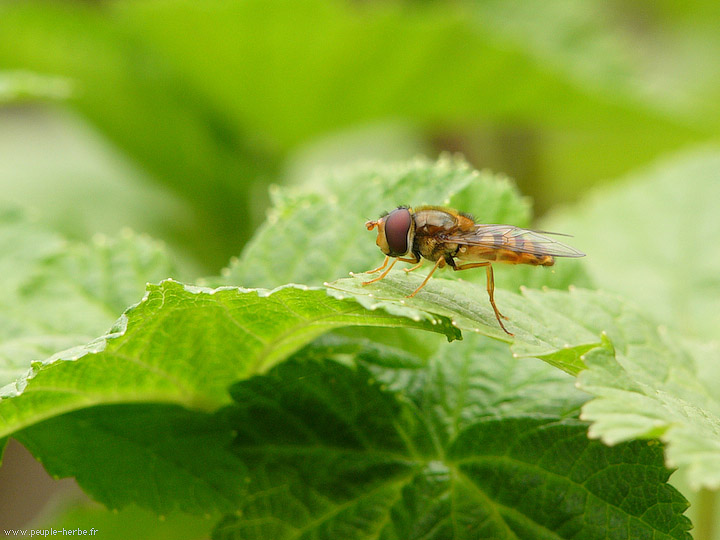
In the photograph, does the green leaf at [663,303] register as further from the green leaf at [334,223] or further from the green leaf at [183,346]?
the green leaf at [334,223]

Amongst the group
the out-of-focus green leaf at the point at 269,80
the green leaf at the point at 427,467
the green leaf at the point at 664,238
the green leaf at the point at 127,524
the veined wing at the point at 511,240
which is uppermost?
the out-of-focus green leaf at the point at 269,80

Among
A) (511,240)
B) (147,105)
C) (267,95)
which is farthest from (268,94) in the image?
(511,240)

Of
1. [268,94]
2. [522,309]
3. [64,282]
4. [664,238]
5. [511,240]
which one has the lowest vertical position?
[522,309]

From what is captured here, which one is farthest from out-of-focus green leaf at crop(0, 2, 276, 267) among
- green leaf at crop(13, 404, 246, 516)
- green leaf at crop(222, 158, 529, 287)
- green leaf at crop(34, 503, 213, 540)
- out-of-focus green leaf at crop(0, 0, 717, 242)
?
green leaf at crop(13, 404, 246, 516)

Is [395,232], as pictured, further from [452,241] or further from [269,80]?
[269,80]

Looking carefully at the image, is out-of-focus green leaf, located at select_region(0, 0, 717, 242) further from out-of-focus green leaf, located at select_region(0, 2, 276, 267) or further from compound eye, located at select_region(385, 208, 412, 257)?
compound eye, located at select_region(385, 208, 412, 257)

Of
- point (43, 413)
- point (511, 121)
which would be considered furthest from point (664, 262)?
point (43, 413)

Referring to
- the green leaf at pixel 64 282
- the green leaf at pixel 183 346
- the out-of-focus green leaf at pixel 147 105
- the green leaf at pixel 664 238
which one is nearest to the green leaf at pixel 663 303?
the green leaf at pixel 664 238
